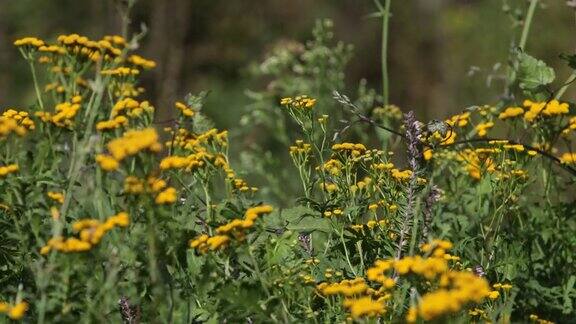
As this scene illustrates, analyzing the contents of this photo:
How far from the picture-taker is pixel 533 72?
346 centimetres

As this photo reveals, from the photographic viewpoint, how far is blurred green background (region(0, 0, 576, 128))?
12555mm

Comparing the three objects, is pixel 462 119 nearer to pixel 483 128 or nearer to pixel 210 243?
pixel 483 128

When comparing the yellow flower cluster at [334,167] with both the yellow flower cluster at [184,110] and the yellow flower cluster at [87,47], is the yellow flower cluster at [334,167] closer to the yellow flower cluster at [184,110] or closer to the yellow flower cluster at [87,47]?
the yellow flower cluster at [184,110]

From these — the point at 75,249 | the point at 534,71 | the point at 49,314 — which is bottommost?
the point at 49,314

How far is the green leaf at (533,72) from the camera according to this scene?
3436mm

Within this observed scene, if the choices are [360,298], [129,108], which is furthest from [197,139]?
[360,298]

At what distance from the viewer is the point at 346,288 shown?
2336 mm

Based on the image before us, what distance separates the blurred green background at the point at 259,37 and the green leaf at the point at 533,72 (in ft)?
28.0

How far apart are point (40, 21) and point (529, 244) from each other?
11848 millimetres

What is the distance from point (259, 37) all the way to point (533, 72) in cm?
1100

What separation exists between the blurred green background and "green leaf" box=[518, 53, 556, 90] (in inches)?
336

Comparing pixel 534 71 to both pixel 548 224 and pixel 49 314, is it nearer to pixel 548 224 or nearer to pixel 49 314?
pixel 548 224

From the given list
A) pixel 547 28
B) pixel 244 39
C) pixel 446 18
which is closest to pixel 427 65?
pixel 446 18

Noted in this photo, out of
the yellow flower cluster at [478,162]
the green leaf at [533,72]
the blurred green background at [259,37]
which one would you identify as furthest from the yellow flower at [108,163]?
the blurred green background at [259,37]
